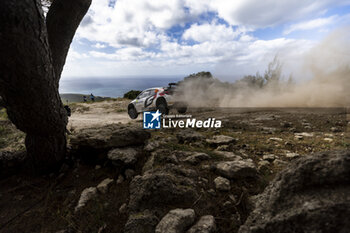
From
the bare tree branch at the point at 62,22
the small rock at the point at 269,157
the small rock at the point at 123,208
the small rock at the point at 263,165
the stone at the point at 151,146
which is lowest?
the small rock at the point at 123,208

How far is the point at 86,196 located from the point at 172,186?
1546mm

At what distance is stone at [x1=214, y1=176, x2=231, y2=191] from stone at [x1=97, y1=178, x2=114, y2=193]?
1.88 metres

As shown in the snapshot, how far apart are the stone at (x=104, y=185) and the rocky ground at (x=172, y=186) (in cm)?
2

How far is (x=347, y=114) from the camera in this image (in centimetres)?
740

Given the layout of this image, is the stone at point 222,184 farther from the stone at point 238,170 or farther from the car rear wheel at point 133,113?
the car rear wheel at point 133,113

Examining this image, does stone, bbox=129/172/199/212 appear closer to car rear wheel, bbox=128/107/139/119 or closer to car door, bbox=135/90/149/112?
car door, bbox=135/90/149/112

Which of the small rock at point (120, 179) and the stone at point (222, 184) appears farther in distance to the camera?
the small rock at point (120, 179)

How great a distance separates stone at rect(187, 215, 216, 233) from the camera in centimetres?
183

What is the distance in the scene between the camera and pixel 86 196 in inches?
109

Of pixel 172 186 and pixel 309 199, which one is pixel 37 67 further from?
pixel 309 199

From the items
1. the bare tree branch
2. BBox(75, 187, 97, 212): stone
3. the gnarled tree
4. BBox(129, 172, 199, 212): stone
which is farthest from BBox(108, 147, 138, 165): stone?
the bare tree branch

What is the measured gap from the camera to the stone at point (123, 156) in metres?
3.28

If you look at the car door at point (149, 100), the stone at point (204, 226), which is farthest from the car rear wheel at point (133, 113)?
the stone at point (204, 226)

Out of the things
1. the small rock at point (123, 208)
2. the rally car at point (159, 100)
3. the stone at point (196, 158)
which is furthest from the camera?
the rally car at point (159, 100)
